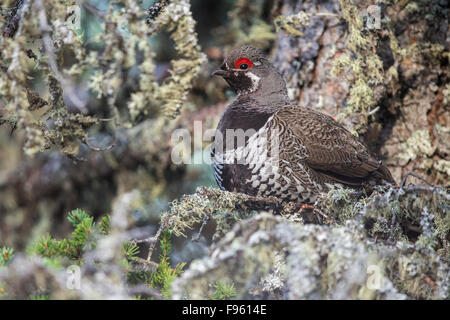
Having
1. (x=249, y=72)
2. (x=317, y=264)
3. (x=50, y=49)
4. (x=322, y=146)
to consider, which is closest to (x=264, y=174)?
(x=322, y=146)

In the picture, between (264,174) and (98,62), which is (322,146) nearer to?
(264,174)

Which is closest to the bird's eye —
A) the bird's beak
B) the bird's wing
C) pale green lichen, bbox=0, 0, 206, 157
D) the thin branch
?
the bird's beak

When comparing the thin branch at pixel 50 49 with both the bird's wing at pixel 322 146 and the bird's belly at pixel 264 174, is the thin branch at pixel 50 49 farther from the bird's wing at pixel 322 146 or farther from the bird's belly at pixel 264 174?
the bird's wing at pixel 322 146

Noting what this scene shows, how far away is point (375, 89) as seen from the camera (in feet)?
12.5

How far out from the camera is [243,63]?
3615mm

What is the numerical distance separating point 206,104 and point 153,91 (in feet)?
9.86

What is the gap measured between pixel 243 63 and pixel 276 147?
0.91 meters

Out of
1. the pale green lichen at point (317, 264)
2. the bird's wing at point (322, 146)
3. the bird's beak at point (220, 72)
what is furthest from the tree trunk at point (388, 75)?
the pale green lichen at point (317, 264)

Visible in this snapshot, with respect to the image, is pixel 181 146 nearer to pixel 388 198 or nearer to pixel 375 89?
pixel 375 89

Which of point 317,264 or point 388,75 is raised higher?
point 388,75

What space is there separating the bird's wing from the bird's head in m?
0.39

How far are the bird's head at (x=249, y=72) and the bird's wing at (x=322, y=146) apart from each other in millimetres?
387

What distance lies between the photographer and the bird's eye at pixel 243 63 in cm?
360
